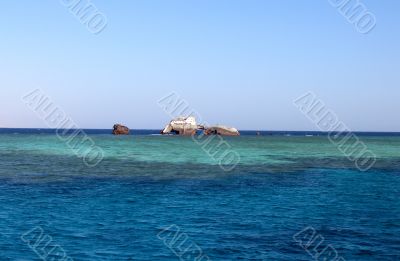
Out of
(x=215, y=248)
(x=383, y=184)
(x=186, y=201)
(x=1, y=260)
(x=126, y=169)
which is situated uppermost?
(x=126, y=169)

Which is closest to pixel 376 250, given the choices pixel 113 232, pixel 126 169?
pixel 113 232

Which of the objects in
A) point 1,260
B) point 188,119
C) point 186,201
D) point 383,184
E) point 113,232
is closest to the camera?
point 1,260

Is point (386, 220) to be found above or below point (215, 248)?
above

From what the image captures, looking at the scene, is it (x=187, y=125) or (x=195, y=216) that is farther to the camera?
(x=187, y=125)

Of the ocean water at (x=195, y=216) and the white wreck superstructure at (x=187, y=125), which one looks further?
the white wreck superstructure at (x=187, y=125)

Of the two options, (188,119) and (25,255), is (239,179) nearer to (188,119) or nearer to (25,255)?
(25,255)

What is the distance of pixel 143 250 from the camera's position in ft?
72.3

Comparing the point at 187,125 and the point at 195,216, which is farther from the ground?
the point at 187,125

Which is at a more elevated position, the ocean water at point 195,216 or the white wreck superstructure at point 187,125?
the white wreck superstructure at point 187,125

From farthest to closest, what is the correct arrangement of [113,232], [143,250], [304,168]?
[304,168] → [113,232] → [143,250]

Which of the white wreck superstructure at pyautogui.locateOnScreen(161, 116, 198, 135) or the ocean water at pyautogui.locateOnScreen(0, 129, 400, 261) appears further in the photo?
the white wreck superstructure at pyautogui.locateOnScreen(161, 116, 198, 135)

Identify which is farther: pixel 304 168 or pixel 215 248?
pixel 304 168

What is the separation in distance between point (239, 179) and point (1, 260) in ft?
99.5

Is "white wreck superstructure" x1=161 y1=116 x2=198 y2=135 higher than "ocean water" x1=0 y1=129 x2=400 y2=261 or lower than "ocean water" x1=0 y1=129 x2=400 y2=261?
higher
